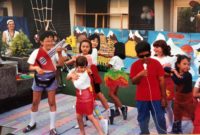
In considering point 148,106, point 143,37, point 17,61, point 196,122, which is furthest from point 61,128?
point 143,37

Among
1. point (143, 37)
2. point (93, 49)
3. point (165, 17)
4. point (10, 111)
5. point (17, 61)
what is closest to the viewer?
point (93, 49)

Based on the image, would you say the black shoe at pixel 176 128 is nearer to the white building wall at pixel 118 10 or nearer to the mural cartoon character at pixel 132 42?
the mural cartoon character at pixel 132 42

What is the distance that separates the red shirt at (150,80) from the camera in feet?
14.6

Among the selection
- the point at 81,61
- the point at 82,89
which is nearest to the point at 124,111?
the point at 82,89

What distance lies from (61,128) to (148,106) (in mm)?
1943

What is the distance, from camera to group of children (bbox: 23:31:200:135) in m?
4.49

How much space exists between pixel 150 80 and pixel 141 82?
0.13m

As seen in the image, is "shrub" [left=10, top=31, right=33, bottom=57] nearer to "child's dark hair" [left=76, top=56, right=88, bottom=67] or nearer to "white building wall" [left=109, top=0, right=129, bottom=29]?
"child's dark hair" [left=76, top=56, right=88, bottom=67]

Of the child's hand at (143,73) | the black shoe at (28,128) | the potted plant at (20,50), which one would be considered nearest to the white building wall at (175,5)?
the potted plant at (20,50)

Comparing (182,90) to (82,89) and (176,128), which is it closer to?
(176,128)

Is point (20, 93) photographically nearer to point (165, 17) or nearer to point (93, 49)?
point (93, 49)

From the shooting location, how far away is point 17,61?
8320mm

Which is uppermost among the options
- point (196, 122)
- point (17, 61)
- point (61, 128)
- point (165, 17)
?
point (165, 17)

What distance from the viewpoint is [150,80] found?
448cm
